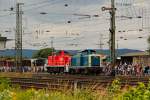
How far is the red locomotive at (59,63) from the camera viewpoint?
6472 centimetres

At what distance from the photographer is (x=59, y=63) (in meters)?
66.4

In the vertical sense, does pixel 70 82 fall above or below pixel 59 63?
above

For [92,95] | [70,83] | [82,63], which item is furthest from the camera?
[82,63]

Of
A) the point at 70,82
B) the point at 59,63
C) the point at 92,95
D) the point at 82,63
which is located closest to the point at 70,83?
the point at 70,82

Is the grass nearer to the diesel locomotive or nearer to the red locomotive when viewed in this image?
the diesel locomotive

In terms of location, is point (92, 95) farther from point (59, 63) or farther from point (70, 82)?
point (59, 63)

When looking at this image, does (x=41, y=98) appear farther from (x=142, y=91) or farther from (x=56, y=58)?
(x=56, y=58)

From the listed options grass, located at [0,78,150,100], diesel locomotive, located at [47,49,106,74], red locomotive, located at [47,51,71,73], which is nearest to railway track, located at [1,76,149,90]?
grass, located at [0,78,150,100]

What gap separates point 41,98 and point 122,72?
40.6 metres

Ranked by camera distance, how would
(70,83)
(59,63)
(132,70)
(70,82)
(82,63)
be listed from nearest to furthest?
(70,83) → (70,82) → (132,70) → (82,63) → (59,63)

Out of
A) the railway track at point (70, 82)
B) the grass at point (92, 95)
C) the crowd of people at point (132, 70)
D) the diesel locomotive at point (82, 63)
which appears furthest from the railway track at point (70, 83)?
the diesel locomotive at point (82, 63)

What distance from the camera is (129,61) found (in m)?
75.8

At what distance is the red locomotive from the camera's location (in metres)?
64.7

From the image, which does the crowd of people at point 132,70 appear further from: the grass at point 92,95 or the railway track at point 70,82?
the grass at point 92,95
